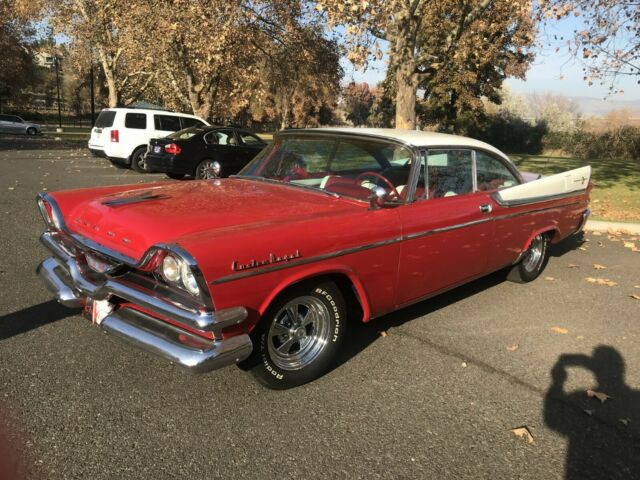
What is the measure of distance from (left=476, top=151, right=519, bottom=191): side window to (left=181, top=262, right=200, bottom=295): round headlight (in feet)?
9.36

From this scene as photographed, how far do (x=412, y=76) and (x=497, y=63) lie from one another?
23623mm

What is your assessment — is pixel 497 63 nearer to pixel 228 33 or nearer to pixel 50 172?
pixel 228 33

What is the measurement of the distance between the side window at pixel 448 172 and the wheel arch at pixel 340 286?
3.43 feet

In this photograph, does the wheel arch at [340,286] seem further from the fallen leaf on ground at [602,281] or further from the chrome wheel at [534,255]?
the fallen leaf on ground at [602,281]

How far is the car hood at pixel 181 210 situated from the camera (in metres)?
2.91

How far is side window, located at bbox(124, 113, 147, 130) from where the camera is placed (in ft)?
46.9

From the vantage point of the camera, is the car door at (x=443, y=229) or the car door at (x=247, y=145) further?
the car door at (x=247, y=145)

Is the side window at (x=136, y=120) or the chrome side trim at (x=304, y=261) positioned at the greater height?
the side window at (x=136, y=120)

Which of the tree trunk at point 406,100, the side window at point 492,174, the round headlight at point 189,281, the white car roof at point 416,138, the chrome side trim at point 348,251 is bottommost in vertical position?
the round headlight at point 189,281

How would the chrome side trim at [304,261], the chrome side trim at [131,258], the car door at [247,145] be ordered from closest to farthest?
the chrome side trim at [131,258], the chrome side trim at [304,261], the car door at [247,145]

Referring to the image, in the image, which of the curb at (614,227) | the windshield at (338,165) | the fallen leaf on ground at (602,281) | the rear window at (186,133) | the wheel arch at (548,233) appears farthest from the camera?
the rear window at (186,133)

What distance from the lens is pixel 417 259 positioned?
12.4 ft

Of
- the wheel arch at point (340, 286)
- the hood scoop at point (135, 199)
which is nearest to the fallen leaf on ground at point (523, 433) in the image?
the wheel arch at point (340, 286)

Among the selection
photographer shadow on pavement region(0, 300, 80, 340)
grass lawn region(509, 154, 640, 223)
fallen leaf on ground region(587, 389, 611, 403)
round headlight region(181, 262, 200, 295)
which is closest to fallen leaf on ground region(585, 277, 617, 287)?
grass lawn region(509, 154, 640, 223)
